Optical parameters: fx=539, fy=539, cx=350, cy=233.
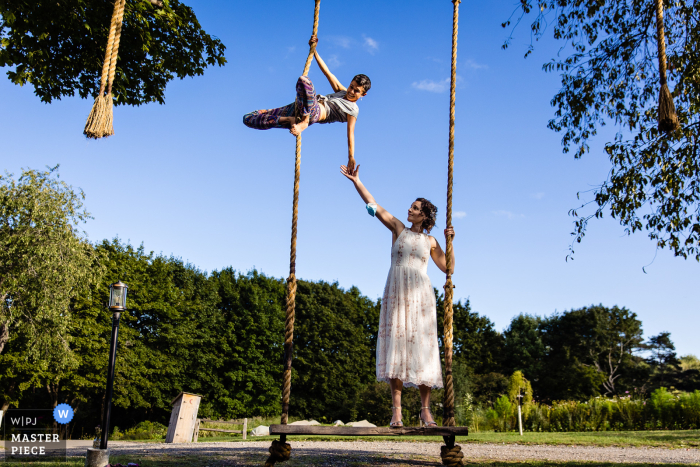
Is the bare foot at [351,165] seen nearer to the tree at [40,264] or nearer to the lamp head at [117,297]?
the lamp head at [117,297]

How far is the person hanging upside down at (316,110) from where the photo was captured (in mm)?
5465

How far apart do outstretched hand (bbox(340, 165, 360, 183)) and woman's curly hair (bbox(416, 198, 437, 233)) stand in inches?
26.8

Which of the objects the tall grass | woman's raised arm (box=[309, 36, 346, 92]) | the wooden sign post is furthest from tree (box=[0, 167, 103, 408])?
woman's raised arm (box=[309, 36, 346, 92])

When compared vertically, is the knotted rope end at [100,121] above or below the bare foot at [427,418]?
above

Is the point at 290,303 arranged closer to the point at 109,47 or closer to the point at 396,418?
the point at 396,418

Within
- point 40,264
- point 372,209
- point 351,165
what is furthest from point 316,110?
point 40,264

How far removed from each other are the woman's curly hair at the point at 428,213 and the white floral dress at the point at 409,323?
0.90 ft

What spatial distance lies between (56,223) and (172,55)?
17448 millimetres

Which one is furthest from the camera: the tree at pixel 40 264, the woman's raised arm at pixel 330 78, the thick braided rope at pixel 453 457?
the tree at pixel 40 264

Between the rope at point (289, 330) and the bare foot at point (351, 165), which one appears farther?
the bare foot at point (351, 165)

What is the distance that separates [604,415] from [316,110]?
15.7 meters

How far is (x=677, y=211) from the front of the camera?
29.5ft

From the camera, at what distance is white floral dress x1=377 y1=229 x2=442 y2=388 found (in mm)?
5035

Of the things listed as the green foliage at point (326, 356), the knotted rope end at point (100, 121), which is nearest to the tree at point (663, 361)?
the green foliage at point (326, 356)
